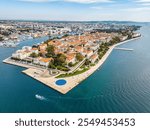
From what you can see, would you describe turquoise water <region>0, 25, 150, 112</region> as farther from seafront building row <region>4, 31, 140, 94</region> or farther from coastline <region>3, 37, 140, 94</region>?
seafront building row <region>4, 31, 140, 94</region>


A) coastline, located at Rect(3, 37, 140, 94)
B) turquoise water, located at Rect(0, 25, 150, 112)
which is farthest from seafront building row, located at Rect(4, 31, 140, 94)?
turquoise water, located at Rect(0, 25, 150, 112)

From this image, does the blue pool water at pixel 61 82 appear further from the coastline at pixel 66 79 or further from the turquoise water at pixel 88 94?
the turquoise water at pixel 88 94

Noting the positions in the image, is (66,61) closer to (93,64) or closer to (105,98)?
(93,64)

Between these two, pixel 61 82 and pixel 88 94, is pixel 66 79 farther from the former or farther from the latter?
pixel 88 94

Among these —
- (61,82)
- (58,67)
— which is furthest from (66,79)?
(58,67)

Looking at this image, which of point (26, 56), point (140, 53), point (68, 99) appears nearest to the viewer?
point (68, 99)

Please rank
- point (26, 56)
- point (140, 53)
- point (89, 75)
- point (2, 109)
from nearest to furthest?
1. point (2, 109)
2. point (89, 75)
3. point (26, 56)
4. point (140, 53)

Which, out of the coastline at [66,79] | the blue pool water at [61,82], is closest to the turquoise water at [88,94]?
the coastline at [66,79]

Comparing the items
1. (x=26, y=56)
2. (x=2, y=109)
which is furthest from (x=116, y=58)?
(x=2, y=109)
